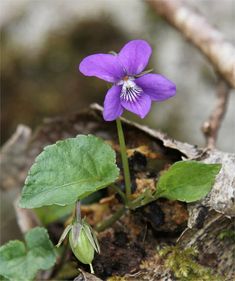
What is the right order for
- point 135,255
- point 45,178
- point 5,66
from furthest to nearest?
point 5,66 → point 135,255 → point 45,178

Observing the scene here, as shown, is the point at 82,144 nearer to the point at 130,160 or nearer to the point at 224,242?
the point at 130,160

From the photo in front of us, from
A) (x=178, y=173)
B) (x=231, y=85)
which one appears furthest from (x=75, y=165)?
(x=231, y=85)

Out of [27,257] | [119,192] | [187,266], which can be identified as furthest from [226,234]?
[27,257]

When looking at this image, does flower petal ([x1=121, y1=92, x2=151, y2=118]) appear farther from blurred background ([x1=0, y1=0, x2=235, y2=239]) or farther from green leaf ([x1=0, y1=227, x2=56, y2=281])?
blurred background ([x1=0, y1=0, x2=235, y2=239])

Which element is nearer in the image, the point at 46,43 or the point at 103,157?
the point at 103,157

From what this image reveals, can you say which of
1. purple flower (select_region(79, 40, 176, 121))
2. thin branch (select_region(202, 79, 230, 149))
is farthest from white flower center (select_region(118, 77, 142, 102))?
thin branch (select_region(202, 79, 230, 149))

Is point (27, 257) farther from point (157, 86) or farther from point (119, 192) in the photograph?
point (157, 86)

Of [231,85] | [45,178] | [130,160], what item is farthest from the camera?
[231,85]
